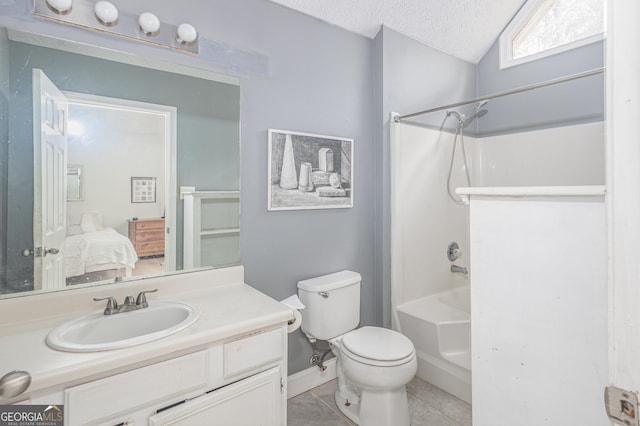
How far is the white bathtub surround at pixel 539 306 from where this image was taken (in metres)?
0.91

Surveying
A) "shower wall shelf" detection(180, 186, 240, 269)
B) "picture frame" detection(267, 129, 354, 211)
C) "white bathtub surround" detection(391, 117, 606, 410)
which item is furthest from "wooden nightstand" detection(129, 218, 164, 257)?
"white bathtub surround" detection(391, 117, 606, 410)

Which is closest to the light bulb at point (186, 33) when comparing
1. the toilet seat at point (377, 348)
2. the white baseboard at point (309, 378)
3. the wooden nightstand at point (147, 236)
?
the wooden nightstand at point (147, 236)

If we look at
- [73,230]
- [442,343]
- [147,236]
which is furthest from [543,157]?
[73,230]

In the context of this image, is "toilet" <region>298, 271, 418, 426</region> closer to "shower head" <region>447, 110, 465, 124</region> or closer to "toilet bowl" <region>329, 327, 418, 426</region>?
"toilet bowl" <region>329, 327, 418, 426</region>

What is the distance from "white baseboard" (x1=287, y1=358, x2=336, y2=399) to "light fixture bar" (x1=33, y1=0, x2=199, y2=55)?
6.54ft

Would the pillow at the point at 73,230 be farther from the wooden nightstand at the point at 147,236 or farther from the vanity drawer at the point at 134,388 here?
the vanity drawer at the point at 134,388

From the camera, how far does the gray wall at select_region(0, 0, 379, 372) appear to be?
5.83 feet

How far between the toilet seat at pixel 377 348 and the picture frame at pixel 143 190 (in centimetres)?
128

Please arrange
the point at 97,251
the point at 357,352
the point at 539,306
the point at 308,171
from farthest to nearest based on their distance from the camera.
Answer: the point at 308,171 < the point at 357,352 < the point at 97,251 < the point at 539,306

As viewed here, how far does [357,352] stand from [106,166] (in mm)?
1514

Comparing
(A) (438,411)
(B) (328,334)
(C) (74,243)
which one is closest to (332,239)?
(B) (328,334)

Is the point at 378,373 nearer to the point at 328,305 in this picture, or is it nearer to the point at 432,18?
the point at 328,305

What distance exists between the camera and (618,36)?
561 mm

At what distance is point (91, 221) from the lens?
146 cm
